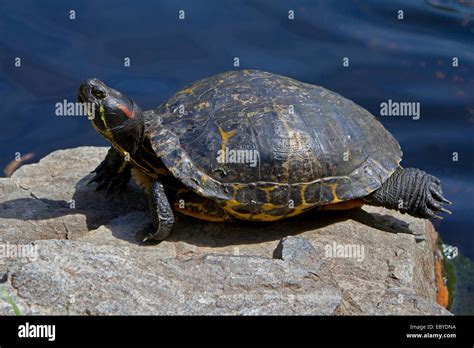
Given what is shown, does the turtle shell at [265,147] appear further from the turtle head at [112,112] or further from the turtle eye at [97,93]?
the turtle eye at [97,93]

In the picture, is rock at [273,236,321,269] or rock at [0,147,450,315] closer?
A: rock at [0,147,450,315]

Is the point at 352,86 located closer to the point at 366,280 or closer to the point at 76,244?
the point at 366,280

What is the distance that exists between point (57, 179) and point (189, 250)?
250 cm

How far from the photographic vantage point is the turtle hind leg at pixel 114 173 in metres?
8.58

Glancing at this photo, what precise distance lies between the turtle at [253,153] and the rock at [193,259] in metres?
0.26

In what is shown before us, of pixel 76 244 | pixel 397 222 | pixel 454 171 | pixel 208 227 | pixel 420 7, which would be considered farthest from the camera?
pixel 420 7

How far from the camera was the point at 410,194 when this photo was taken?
320 inches

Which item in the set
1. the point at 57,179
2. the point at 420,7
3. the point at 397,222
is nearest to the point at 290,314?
the point at 397,222

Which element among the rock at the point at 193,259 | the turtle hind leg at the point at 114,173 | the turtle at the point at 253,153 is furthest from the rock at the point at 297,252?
the turtle hind leg at the point at 114,173

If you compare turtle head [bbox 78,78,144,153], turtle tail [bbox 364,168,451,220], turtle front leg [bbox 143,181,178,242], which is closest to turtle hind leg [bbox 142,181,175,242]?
turtle front leg [bbox 143,181,178,242]

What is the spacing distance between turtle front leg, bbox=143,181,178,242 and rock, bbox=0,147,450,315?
14 cm

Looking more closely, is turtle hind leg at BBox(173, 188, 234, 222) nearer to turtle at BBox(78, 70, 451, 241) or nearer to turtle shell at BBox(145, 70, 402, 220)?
turtle at BBox(78, 70, 451, 241)

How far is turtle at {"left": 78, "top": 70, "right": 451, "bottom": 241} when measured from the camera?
750 cm

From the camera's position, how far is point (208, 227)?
26.1ft
